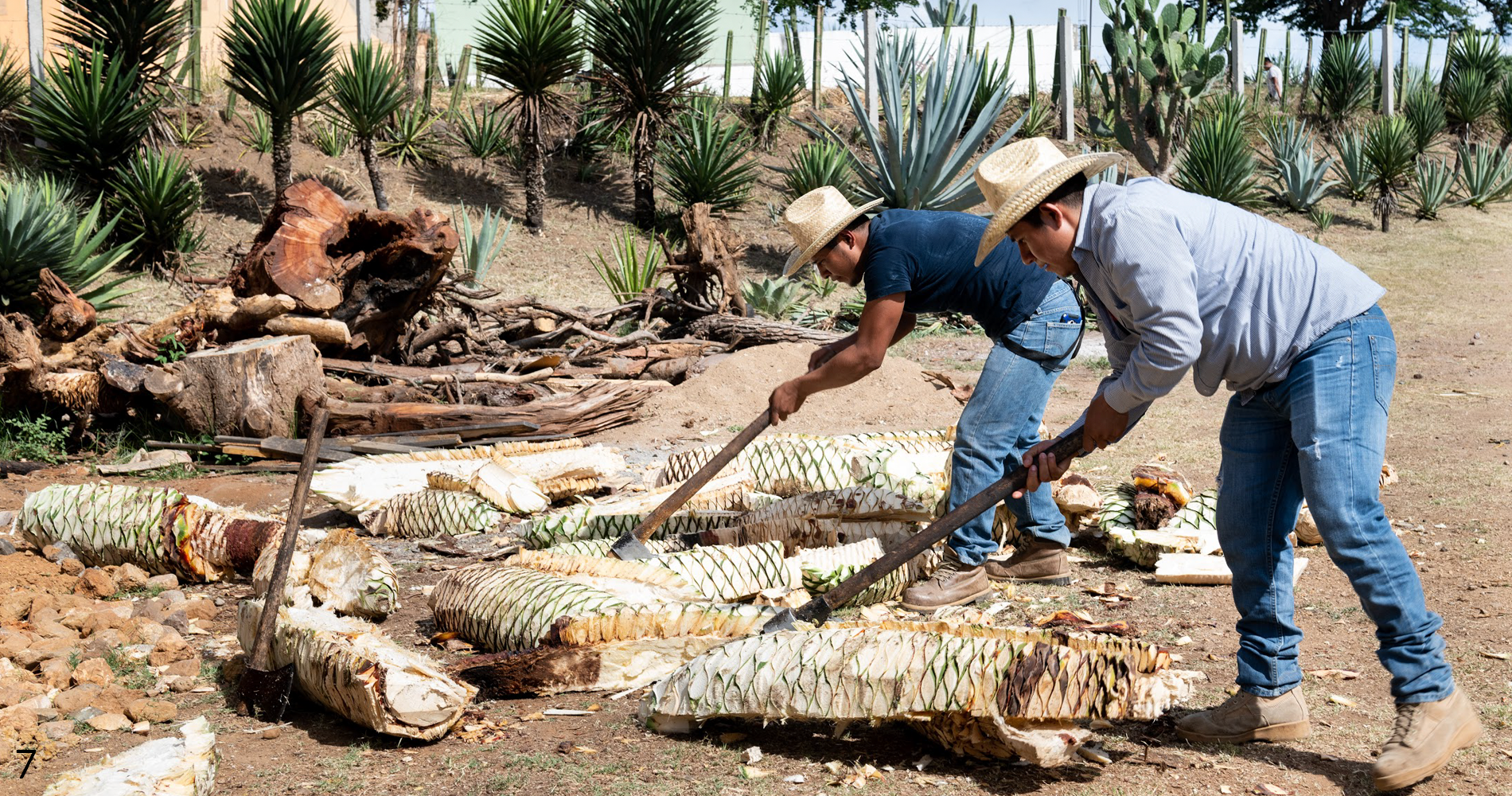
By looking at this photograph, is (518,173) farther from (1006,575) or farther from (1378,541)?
(1378,541)

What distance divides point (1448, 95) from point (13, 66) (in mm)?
24438

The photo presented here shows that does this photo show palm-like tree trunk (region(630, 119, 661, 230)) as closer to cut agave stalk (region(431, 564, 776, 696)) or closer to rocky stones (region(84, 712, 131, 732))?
cut agave stalk (region(431, 564, 776, 696))

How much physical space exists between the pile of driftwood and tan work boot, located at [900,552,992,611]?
329 cm

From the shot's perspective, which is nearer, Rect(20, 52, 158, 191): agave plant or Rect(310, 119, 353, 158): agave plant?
Rect(20, 52, 158, 191): agave plant

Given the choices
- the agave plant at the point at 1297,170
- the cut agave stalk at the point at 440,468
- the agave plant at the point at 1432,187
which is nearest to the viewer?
the cut agave stalk at the point at 440,468

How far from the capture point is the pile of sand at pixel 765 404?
279 inches

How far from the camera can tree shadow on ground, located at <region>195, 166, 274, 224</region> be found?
14273 mm

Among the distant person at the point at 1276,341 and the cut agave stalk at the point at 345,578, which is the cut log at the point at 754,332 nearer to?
the cut agave stalk at the point at 345,578

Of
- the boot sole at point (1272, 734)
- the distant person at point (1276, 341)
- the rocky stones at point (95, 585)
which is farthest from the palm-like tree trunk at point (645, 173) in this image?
the boot sole at point (1272, 734)

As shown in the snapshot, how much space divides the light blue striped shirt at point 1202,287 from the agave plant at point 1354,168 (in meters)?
17.7

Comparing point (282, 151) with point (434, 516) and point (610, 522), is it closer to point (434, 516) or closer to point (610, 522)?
point (434, 516)

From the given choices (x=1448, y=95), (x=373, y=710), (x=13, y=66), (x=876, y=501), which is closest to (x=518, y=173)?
(x=13, y=66)

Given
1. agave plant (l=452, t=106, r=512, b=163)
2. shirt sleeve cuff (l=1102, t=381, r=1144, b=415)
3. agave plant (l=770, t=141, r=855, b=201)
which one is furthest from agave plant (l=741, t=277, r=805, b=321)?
agave plant (l=452, t=106, r=512, b=163)

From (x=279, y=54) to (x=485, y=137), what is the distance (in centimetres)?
492
